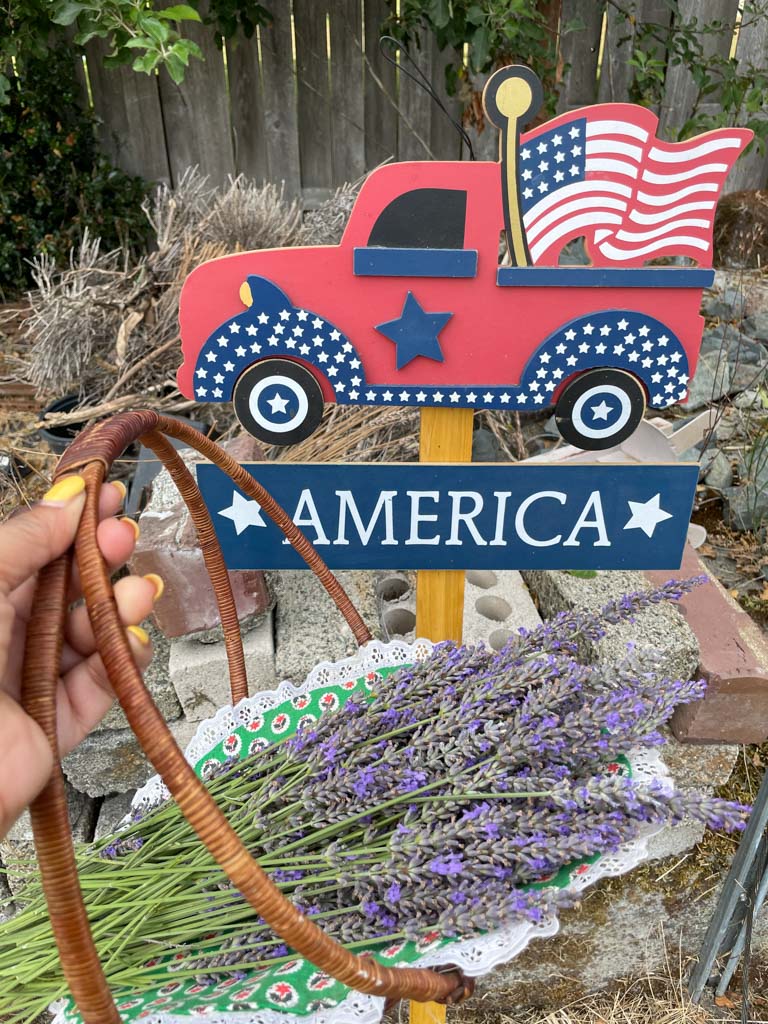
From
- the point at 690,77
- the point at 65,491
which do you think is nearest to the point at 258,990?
the point at 65,491

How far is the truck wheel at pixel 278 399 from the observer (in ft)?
4.04

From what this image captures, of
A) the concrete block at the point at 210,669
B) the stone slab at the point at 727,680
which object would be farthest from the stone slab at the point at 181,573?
the stone slab at the point at 727,680

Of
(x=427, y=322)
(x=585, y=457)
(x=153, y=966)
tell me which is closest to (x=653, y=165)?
(x=427, y=322)

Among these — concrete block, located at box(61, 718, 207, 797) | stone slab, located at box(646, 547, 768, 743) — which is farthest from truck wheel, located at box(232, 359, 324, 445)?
stone slab, located at box(646, 547, 768, 743)

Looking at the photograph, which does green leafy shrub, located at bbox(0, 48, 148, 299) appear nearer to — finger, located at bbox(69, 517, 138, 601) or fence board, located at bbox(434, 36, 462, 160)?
fence board, located at bbox(434, 36, 462, 160)

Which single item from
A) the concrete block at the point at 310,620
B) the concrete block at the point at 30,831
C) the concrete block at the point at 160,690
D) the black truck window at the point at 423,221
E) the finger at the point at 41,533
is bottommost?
the concrete block at the point at 30,831

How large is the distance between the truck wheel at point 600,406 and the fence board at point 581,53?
2.23 m

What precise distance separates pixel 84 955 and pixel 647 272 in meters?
1.13

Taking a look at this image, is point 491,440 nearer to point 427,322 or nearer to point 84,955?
point 427,322

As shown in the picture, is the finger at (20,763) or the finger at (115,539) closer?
the finger at (20,763)

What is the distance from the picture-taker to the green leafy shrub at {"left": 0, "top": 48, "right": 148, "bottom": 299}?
312cm

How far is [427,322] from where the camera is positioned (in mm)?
1199

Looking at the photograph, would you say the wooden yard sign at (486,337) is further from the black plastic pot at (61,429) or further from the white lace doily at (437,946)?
the black plastic pot at (61,429)

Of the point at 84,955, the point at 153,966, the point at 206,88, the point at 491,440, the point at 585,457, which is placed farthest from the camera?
the point at 206,88
